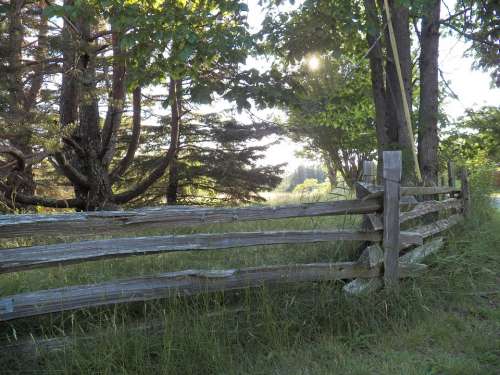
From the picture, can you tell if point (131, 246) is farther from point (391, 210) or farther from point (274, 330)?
point (391, 210)

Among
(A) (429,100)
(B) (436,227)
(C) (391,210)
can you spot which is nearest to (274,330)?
(C) (391,210)

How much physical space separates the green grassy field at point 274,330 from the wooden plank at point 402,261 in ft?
0.36

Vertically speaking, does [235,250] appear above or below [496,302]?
above

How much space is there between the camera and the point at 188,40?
20.4ft

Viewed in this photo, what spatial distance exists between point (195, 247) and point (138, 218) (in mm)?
547

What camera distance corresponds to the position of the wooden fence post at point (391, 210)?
435 cm

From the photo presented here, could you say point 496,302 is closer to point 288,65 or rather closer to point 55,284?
point 55,284

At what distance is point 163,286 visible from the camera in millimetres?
3457

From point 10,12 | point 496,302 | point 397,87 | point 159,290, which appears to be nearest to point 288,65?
point 397,87

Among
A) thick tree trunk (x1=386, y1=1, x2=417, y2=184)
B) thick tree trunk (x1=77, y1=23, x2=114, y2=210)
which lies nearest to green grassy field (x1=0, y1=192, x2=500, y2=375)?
thick tree trunk (x1=386, y1=1, x2=417, y2=184)

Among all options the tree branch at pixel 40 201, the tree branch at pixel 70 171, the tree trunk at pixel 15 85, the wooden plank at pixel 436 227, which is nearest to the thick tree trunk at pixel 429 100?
the wooden plank at pixel 436 227

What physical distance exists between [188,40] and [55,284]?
3.92 m

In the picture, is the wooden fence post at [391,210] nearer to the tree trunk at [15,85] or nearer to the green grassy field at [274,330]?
the green grassy field at [274,330]

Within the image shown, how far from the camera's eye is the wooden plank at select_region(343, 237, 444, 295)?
13.3ft
